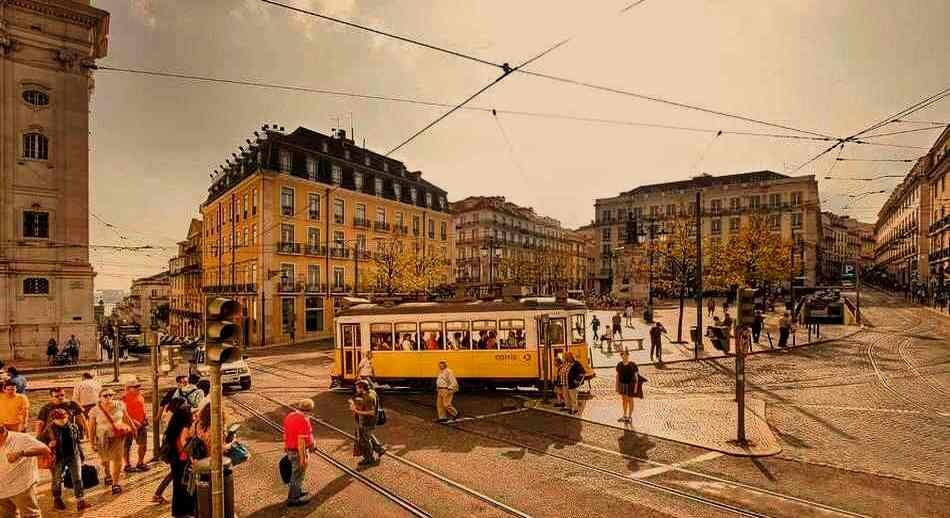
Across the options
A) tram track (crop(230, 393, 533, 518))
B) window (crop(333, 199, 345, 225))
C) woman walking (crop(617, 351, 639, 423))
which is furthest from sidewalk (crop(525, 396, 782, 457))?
window (crop(333, 199, 345, 225))

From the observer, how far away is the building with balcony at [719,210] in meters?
71.6

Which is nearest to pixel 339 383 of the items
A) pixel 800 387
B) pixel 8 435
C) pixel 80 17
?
pixel 8 435

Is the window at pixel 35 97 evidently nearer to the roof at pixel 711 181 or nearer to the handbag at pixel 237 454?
the handbag at pixel 237 454

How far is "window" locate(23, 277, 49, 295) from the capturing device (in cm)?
2722

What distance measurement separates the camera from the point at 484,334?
1574cm

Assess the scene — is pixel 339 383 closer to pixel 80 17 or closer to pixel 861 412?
pixel 861 412

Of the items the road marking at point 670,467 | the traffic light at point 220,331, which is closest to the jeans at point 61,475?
the traffic light at point 220,331

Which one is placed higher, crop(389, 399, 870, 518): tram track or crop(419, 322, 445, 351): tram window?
crop(419, 322, 445, 351): tram window

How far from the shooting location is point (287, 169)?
40.6 meters

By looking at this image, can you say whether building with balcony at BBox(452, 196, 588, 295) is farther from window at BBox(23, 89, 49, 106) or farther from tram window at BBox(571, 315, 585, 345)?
tram window at BBox(571, 315, 585, 345)

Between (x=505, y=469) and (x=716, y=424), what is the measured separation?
5.91 meters

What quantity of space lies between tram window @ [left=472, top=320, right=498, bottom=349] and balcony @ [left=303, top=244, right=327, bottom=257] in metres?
29.6

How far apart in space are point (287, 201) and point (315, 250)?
4662 millimetres

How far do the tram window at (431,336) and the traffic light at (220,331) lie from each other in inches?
427
